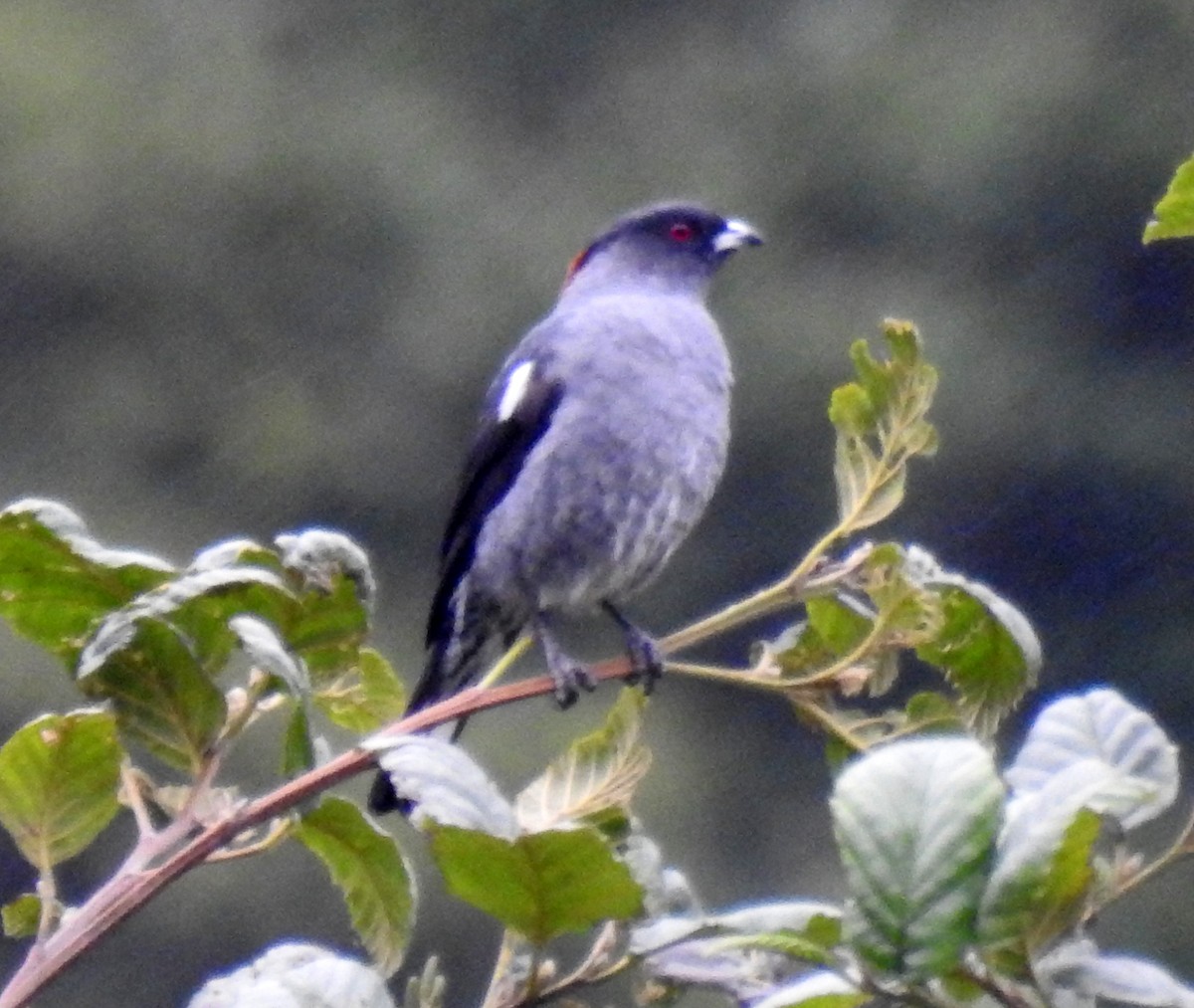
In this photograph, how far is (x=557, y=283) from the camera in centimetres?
1562

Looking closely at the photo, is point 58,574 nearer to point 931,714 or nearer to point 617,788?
point 617,788

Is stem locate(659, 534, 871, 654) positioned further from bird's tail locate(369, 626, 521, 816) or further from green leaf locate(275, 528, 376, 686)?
bird's tail locate(369, 626, 521, 816)

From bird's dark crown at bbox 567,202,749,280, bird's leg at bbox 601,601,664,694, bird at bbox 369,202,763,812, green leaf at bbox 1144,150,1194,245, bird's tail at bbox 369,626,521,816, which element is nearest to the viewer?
green leaf at bbox 1144,150,1194,245

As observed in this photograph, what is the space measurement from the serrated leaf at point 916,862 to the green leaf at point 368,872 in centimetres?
37

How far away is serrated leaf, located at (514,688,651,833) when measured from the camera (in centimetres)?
155

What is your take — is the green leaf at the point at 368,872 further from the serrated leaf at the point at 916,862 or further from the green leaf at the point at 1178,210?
the green leaf at the point at 1178,210

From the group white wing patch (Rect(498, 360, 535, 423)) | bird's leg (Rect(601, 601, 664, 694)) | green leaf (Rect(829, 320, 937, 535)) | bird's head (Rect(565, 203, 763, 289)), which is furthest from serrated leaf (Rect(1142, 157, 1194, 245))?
bird's head (Rect(565, 203, 763, 289))

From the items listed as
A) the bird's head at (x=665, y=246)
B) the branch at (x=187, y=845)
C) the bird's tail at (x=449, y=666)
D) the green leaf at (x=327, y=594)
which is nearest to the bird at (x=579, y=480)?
the bird's tail at (x=449, y=666)

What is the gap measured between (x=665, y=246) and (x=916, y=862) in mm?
3146

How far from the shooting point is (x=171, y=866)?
3.99 feet

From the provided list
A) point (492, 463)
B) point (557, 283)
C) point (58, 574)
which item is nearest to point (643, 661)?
Answer: point (58, 574)

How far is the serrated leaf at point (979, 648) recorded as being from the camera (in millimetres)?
1528

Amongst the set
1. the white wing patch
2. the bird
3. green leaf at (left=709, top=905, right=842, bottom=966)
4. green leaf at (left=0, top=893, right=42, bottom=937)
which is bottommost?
green leaf at (left=709, top=905, right=842, bottom=966)

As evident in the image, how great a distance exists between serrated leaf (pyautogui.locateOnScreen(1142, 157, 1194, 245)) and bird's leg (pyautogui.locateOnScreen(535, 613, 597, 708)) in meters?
1.15
